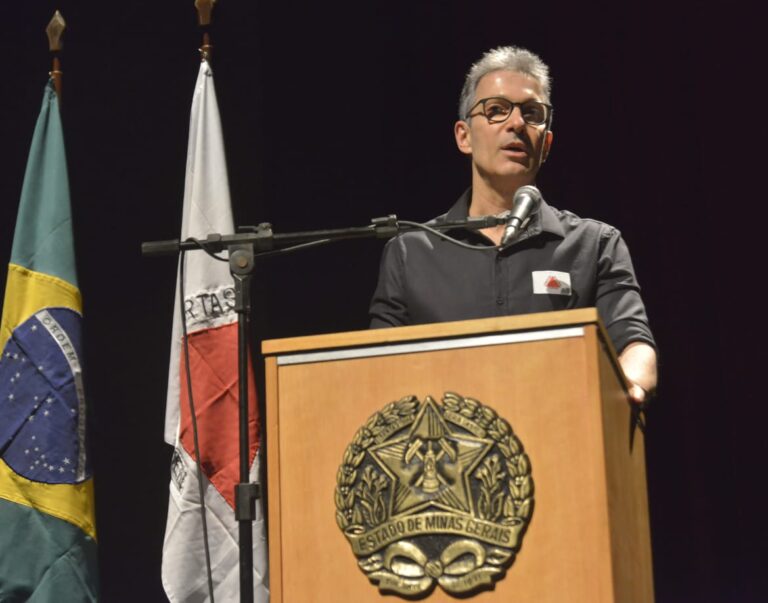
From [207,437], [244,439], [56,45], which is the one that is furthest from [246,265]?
[56,45]

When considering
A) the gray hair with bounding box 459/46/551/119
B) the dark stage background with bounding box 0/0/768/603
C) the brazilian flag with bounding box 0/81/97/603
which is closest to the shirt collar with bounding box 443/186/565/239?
the gray hair with bounding box 459/46/551/119

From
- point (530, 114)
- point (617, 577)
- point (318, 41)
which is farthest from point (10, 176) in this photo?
point (617, 577)

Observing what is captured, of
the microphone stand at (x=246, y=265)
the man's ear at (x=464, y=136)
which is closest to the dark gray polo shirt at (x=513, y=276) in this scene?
the man's ear at (x=464, y=136)

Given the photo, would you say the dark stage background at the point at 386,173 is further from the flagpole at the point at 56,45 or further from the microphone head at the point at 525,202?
the microphone head at the point at 525,202

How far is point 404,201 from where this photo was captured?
357cm

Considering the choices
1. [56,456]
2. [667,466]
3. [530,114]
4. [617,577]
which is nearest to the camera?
[617,577]

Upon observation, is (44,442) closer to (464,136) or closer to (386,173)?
(464,136)

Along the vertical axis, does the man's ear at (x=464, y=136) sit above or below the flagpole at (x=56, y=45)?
below

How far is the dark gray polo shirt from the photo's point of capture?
226 cm

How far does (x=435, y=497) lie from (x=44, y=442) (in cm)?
166

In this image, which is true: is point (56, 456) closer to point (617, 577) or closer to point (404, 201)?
point (404, 201)

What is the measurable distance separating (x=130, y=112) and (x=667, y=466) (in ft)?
6.91

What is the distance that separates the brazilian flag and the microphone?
1567mm

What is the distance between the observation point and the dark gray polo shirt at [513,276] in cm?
Answer: 226
